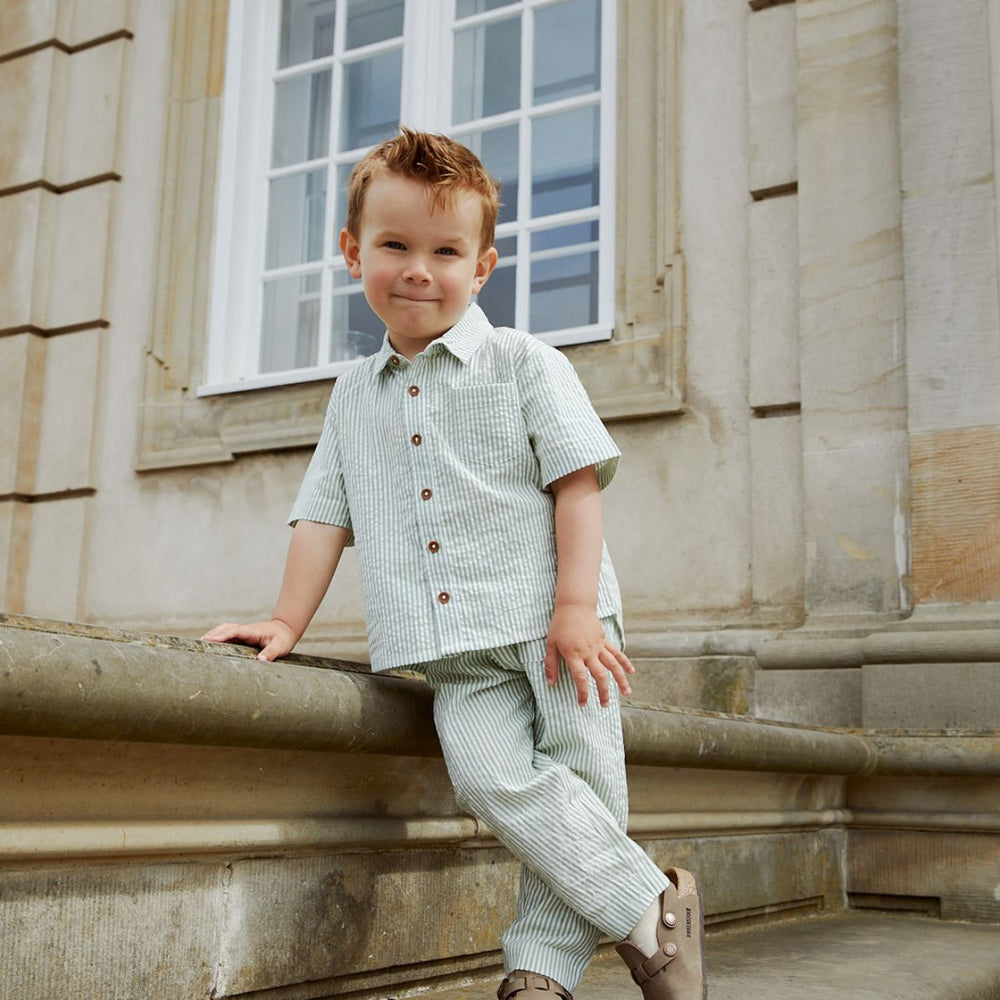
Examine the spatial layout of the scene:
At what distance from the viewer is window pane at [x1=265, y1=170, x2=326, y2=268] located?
597cm

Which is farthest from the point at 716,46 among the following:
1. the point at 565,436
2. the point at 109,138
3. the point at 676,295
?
the point at 565,436

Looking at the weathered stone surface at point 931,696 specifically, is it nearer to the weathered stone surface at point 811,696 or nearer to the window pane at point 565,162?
the weathered stone surface at point 811,696

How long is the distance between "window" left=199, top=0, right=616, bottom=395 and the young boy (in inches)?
112

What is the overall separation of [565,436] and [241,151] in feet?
14.9

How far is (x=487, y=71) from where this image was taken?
5.62 metres

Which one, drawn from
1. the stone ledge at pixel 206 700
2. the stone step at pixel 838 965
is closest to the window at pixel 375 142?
the stone step at pixel 838 965

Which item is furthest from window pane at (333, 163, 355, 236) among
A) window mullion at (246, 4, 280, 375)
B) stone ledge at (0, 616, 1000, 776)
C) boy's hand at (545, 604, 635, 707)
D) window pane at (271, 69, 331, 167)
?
boy's hand at (545, 604, 635, 707)

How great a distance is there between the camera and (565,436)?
1.90m

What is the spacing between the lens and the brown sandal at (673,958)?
1790 mm

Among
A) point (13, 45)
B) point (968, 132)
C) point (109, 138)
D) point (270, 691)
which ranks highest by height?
point (13, 45)

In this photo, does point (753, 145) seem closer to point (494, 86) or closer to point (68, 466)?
point (494, 86)

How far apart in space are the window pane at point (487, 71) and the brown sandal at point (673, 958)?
424 centimetres

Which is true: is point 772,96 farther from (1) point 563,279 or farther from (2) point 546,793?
(2) point 546,793

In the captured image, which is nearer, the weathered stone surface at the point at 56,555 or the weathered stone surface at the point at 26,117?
the weathered stone surface at the point at 56,555
